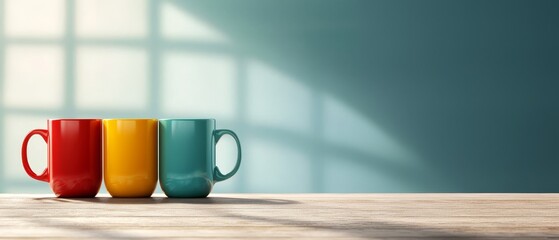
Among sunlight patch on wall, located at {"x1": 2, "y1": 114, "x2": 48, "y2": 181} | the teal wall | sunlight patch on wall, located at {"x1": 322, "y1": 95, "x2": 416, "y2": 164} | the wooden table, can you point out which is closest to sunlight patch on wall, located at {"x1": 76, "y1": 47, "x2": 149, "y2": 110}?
the teal wall

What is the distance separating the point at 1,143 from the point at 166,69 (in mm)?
802

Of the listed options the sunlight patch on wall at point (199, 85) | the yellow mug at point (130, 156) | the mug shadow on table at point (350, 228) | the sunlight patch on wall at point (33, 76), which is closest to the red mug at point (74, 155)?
the yellow mug at point (130, 156)

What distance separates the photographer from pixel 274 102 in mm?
3559

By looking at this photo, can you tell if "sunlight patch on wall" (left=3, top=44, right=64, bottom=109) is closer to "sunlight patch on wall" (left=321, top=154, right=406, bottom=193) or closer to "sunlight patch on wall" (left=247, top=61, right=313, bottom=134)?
"sunlight patch on wall" (left=247, top=61, right=313, bottom=134)

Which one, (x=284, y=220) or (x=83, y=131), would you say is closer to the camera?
(x=284, y=220)

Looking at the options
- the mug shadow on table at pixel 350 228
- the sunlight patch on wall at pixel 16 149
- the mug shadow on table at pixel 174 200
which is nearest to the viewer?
the mug shadow on table at pixel 350 228

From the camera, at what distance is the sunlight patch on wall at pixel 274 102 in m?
3.55

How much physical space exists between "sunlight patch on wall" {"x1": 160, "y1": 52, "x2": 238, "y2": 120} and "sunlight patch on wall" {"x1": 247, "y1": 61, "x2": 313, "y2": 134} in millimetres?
81

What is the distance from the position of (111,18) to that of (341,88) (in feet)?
3.54

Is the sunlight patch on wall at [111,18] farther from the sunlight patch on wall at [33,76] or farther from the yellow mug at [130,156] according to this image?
the yellow mug at [130,156]

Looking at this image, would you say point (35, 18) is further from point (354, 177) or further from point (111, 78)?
point (354, 177)

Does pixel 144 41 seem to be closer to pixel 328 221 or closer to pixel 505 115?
pixel 505 115

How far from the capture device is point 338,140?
11.8 feet

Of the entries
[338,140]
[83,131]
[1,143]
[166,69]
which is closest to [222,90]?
[166,69]
